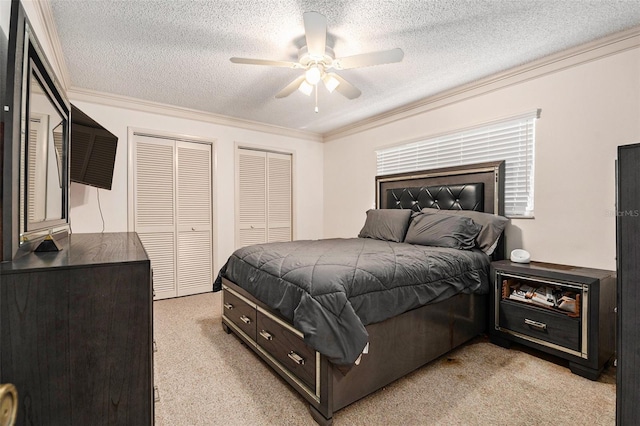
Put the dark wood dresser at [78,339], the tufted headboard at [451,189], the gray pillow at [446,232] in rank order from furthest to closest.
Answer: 1. the tufted headboard at [451,189]
2. the gray pillow at [446,232]
3. the dark wood dresser at [78,339]

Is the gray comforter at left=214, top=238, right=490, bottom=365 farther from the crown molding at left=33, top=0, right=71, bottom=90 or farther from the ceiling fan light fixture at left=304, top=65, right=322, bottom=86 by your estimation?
the crown molding at left=33, top=0, right=71, bottom=90

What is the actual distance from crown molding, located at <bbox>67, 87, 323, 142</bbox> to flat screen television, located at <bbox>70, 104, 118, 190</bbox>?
0.68 meters

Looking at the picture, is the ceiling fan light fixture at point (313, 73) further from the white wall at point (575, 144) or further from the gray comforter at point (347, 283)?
the white wall at point (575, 144)

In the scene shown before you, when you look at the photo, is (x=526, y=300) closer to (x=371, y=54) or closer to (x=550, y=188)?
(x=550, y=188)

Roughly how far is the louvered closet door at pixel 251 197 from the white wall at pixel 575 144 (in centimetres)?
295

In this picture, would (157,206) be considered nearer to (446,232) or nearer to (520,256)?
(446,232)

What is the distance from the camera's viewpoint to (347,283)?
1.73 m

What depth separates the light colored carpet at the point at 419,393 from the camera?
1.66 metres

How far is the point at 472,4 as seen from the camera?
6.45ft

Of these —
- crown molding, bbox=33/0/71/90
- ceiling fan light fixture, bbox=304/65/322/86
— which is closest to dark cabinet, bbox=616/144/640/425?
ceiling fan light fixture, bbox=304/65/322/86

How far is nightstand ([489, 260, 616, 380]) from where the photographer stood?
6.72 ft

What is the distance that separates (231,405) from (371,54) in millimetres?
2476

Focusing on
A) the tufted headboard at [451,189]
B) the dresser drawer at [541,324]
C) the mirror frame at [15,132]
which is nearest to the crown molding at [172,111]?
the tufted headboard at [451,189]

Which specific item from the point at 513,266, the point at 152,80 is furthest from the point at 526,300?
the point at 152,80
